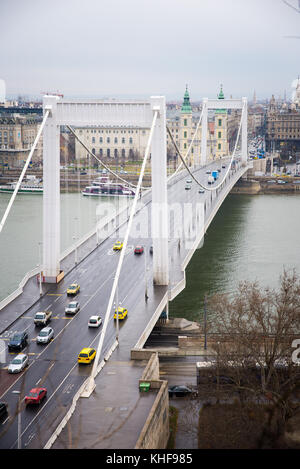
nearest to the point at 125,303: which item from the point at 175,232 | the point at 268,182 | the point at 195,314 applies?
the point at 195,314

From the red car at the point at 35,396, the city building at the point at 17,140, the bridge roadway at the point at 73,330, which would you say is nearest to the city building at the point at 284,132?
the city building at the point at 17,140

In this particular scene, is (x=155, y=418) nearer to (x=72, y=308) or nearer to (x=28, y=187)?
(x=72, y=308)

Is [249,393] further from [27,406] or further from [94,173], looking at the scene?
[94,173]

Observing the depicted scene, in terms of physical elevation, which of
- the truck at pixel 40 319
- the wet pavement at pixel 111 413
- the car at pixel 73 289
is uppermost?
the car at pixel 73 289

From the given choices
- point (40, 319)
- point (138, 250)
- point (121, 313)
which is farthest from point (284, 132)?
point (40, 319)

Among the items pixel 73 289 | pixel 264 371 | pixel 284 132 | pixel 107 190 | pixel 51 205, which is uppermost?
pixel 284 132

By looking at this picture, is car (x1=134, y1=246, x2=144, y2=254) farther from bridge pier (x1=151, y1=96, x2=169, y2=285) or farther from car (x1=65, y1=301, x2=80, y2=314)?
car (x1=65, y1=301, x2=80, y2=314)

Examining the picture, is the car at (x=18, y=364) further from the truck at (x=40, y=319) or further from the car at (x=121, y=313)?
the car at (x=121, y=313)
